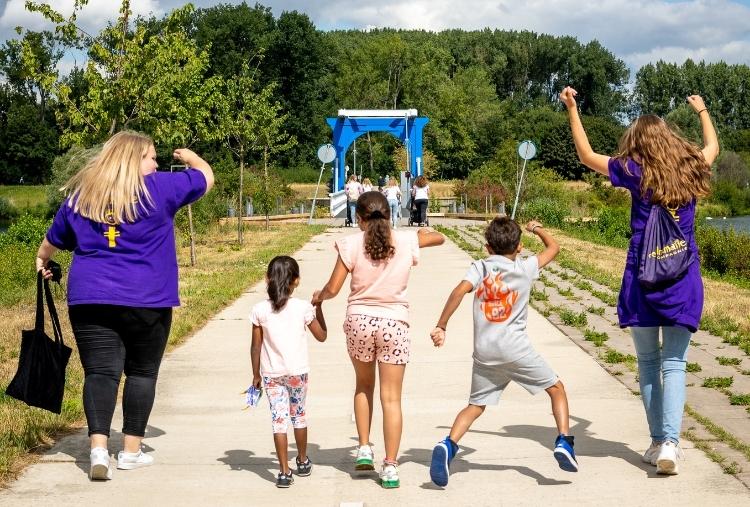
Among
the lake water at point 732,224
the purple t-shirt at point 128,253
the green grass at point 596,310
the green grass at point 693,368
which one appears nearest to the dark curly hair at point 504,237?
the purple t-shirt at point 128,253

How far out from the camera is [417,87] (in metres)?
85.3

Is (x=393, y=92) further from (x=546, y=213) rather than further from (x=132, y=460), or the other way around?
(x=132, y=460)

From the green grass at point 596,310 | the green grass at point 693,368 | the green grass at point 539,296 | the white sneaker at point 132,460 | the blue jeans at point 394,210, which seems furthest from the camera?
the blue jeans at point 394,210

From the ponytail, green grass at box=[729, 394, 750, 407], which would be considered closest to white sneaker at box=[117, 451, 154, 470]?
the ponytail

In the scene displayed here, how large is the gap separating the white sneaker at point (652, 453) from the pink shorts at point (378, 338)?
140cm

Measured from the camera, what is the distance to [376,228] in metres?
5.49

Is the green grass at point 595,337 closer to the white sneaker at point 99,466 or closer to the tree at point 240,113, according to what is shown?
the white sneaker at point 99,466

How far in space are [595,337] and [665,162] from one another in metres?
4.92

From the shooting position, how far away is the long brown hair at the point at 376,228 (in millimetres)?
5477

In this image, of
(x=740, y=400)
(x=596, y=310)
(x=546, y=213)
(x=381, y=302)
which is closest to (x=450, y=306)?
(x=381, y=302)

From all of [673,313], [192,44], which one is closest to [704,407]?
[673,313]

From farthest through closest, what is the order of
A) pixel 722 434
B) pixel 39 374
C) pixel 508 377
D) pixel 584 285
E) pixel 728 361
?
pixel 584 285, pixel 728 361, pixel 722 434, pixel 39 374, pixel 508 377

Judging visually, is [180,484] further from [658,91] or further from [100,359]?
[658,91]

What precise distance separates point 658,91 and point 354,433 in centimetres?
11921
